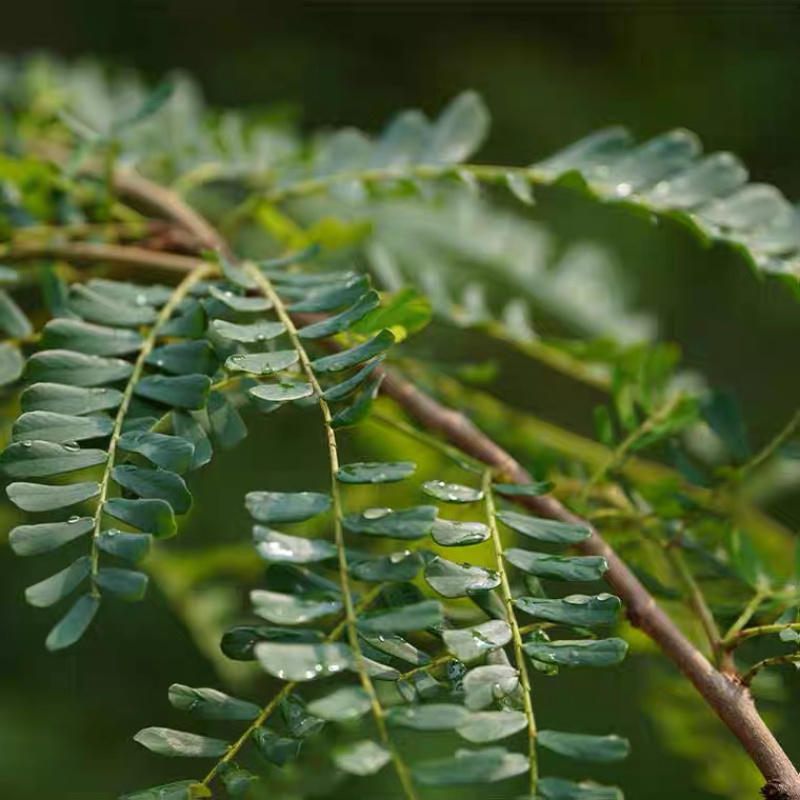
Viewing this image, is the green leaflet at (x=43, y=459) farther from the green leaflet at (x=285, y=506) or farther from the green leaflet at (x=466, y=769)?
the green leaflet at (x=466, y=769)

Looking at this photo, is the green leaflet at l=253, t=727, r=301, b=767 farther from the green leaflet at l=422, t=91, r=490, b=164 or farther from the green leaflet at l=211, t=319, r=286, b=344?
the green leaflet at l=422, t=91, r=490, b=164

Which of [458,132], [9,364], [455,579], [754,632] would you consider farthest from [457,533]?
[458,132]

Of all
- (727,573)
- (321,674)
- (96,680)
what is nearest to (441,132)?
(727,573)

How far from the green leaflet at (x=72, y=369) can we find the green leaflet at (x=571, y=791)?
0.79 ft

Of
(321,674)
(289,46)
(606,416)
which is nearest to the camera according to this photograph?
(321,674)

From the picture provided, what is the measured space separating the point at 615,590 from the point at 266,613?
17 centimetres

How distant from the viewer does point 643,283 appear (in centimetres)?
184

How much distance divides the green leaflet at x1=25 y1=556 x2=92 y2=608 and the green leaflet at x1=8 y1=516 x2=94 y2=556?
0.04ft

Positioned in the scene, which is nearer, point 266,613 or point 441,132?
point 266,613

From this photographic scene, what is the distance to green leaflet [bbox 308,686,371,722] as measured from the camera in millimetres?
317

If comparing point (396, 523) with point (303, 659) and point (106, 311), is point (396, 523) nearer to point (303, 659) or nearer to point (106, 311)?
point (303, 659)

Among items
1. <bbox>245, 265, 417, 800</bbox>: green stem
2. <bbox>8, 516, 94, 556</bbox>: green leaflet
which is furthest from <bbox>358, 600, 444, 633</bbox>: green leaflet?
<bbox>8, 516, 94, 556</bbox>: green leaflet

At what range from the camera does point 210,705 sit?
14.6 inches

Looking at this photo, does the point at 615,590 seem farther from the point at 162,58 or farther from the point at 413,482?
the point at 162,58
